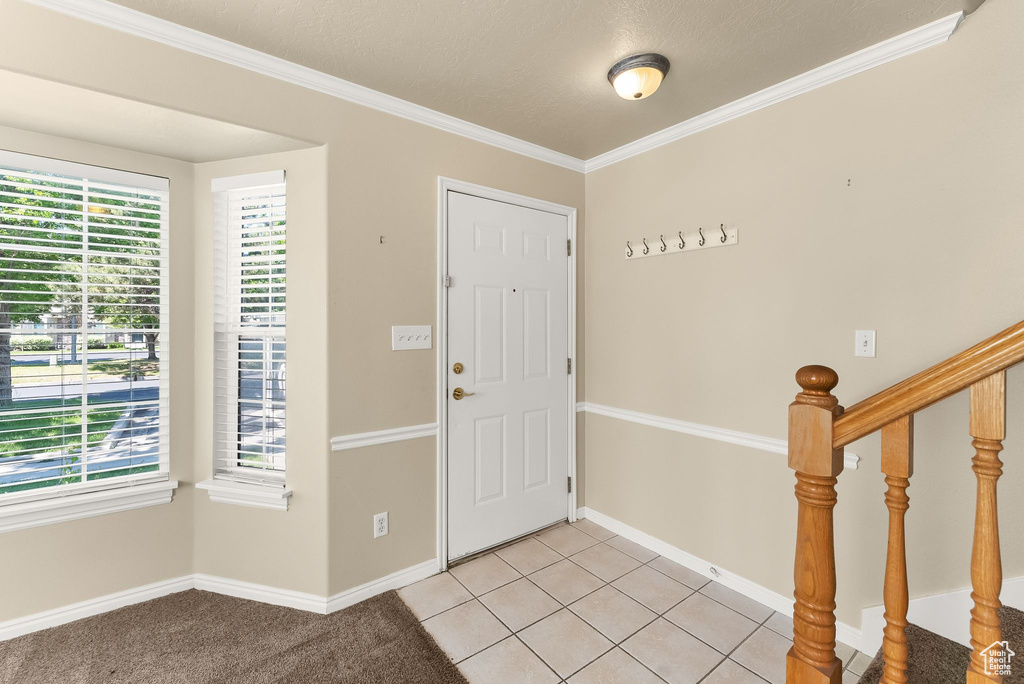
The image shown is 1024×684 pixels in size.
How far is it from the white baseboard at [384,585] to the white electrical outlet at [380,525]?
235 mm

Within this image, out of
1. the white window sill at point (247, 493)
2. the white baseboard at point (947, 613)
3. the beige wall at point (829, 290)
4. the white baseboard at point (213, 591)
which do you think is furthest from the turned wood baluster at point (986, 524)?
the white window sill at point (247, 493)

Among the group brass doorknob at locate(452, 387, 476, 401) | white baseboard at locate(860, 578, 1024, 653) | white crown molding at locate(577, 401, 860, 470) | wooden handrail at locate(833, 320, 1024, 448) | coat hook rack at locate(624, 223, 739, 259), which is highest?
coat hook rack at locate(624, 223, 739, 259)

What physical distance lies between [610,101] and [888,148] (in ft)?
4.05

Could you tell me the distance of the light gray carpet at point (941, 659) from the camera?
113cm

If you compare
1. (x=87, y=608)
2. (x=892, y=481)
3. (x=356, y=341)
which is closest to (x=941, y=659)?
(x=892, y=481)

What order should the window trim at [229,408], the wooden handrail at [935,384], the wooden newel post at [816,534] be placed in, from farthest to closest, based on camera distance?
the window trim at [229,408], the wooden newel post at [816,534], the wooden handrail at [935,384]

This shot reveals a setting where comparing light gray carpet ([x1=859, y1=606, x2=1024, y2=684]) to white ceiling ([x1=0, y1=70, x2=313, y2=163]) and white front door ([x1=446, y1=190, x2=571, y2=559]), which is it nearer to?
white front door ([x1=446, y1=190, x2=571, y2=559])

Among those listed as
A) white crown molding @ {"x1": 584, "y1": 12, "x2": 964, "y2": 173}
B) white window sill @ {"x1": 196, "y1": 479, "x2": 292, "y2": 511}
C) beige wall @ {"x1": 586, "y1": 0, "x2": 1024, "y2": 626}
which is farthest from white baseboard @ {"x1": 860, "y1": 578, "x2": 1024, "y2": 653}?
white window sill @ {"x1": 196, "y1": 479, "x2": 292, "y2": 511}

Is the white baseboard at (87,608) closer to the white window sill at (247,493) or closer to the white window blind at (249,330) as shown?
the white window sill at (247,493)

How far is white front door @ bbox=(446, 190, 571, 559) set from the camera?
2598 millimetres

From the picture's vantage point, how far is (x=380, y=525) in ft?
7.61

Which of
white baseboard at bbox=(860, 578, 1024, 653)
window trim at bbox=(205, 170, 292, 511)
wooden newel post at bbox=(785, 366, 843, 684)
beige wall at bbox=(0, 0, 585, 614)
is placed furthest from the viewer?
window trim at bbox=(205, 170, 292, 511)

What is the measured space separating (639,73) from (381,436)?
2.12m

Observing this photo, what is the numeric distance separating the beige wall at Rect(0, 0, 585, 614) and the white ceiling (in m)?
0.12
